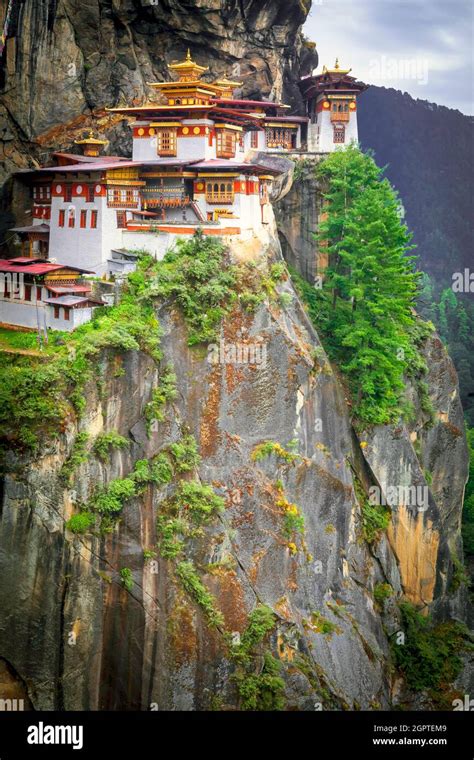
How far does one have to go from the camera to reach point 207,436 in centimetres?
4056

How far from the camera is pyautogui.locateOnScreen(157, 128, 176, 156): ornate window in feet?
157

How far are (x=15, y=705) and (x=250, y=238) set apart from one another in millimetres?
21223

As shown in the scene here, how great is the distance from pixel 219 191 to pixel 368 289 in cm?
827

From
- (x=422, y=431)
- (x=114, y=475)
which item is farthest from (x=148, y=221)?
(x=422, y=431)

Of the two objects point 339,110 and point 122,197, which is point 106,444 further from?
point 339,110

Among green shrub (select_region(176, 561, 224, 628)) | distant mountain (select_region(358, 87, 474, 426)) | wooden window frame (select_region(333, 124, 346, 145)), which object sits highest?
distant mountain (select_region(358, 87, 474, 426))

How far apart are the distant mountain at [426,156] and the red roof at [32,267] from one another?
68.6 metres

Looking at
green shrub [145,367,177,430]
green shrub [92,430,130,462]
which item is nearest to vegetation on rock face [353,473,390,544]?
green shrub [145,367,177,430]

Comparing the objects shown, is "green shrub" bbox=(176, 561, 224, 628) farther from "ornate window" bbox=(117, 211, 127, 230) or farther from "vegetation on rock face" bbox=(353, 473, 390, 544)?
"ornate window" bbox=(117, 211, 127, 230)

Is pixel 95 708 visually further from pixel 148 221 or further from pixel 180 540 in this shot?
pixel 148 221

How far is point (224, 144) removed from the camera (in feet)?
160

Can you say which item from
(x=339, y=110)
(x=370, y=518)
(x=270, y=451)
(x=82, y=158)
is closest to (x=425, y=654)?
(x=370, y=518)

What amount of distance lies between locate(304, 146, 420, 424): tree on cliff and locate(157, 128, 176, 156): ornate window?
768cm

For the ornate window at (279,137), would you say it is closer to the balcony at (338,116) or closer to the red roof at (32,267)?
the balcony at (338,116)
